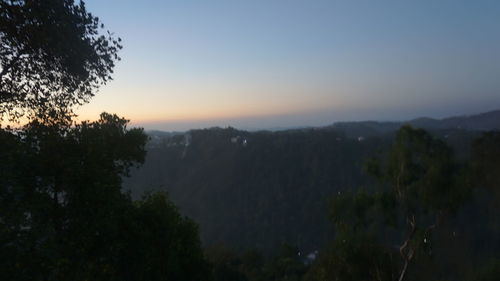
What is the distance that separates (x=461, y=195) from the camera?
650 inches

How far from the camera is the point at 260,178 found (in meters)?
136

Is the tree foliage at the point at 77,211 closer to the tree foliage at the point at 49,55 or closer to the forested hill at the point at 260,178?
the tree foliage at the point at 49,55

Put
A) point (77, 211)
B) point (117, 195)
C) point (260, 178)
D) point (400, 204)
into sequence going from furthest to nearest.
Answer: point (260, 178)
point (400, 204)
point (117, 195)
point (77, 211)

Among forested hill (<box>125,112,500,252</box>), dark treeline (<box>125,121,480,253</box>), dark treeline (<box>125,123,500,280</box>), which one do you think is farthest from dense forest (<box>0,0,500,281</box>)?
dark treeline (<box>125,121,480,253</box>)

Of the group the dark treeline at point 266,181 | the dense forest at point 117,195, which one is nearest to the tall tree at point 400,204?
the dense forest at point 117,195

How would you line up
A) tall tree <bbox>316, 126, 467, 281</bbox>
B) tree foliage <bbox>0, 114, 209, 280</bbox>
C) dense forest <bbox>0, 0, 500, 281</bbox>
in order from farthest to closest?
tall tree <bbox>316, 126, 467, 281</bbox> → dense forest <bbox>0, 0, 500, 281</bbox> → tree foliage <bbox>0, 114, 209, 280</bbox>

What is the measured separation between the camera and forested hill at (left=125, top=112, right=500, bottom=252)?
10838 centimetres

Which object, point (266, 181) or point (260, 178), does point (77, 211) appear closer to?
point (266, 181)

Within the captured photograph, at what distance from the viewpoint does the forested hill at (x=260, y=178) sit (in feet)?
356

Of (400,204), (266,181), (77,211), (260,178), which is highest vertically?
(77,211)

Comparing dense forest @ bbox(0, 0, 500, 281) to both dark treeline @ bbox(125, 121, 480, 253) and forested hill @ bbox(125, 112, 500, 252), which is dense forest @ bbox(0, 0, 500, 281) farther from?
dark treeline @ bbox(125, 121, 480, 253)

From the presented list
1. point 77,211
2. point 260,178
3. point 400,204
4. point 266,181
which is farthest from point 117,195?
point 260,178

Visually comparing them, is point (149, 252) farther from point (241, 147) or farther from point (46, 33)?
point (241, 147)

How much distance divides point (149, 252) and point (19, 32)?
16.7 feet
